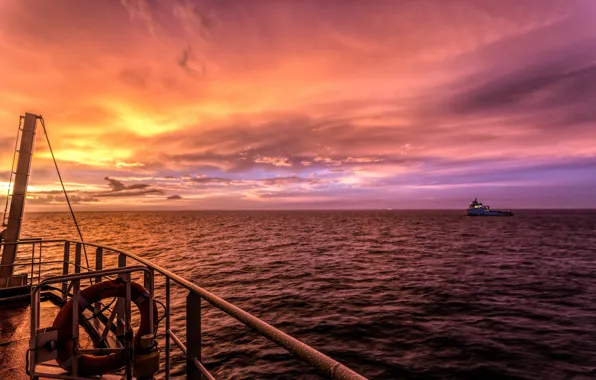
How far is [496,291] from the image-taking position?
60.5 ft

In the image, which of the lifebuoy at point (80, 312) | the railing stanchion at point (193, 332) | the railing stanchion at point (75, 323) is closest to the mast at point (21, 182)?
the lifebuoy at point (80, 312)

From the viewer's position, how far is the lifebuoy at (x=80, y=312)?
347cm

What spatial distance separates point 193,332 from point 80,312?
182cm

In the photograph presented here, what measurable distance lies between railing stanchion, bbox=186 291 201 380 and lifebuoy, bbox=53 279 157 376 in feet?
3.72

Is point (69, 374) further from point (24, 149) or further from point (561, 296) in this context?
point (561, 296)

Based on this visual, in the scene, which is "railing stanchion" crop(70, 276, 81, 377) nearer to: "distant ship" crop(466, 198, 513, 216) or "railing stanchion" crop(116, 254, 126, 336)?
"railing stanchion" crop(116, 254, 126, 336)

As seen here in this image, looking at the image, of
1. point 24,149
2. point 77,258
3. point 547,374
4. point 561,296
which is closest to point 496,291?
point 561,296

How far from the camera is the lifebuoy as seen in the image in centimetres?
347

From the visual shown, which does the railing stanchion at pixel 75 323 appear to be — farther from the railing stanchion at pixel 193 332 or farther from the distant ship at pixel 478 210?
the distant ship at pixel 478 210

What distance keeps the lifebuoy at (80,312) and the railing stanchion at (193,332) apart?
3.72 feet

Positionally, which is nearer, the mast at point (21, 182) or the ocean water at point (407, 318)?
the mast at point (21, 182)

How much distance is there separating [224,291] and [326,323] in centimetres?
725

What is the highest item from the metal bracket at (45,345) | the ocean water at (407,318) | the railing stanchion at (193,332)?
the railing stanchion at (193,332)

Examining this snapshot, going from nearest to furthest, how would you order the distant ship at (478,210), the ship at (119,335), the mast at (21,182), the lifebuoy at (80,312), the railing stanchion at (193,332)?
the ship at (119,335)
the railing stanchion at (193,332)
the lifebuoy at (80,312)
the mast at (21,182)
the distant ship at (478,210)
